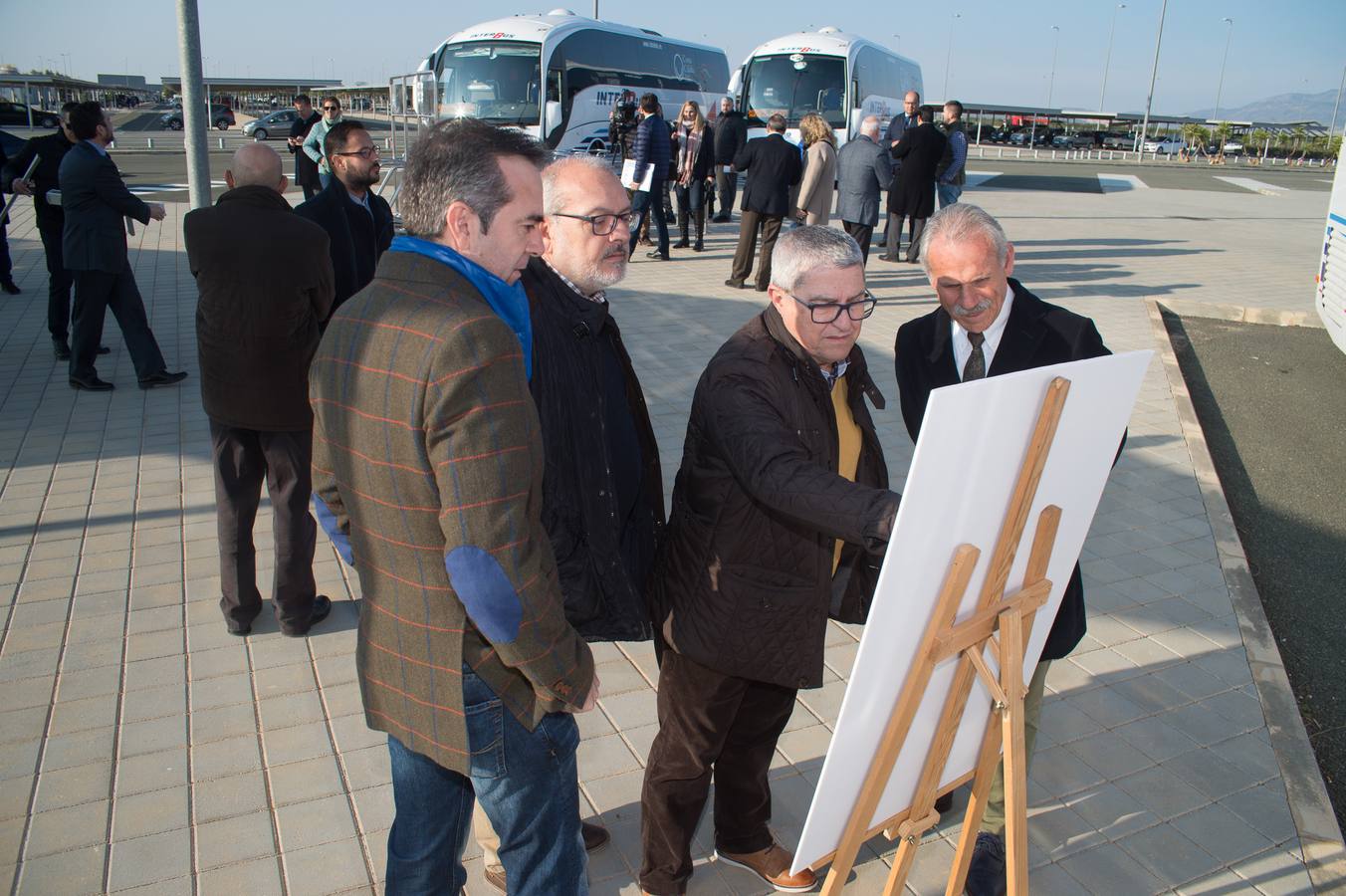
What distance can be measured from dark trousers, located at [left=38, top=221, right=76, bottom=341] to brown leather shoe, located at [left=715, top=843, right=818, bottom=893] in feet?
23.4

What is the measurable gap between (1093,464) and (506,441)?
46.5 inches

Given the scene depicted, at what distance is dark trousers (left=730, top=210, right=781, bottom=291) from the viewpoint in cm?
1072

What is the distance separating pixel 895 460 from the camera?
6.08 metres

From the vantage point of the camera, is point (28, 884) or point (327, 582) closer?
point (28, 884)

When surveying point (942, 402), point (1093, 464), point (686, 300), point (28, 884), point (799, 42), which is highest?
point (799, 42)

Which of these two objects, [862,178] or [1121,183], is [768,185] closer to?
[862,178]

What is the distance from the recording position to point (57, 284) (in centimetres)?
751

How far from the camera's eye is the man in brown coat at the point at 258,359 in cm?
354

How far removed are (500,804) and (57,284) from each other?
24.3 ft

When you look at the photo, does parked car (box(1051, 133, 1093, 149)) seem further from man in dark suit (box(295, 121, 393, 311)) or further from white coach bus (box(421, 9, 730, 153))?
man in dark suit (box(295, 121, 393, 311))

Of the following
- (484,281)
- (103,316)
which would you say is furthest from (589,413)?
(103,316)

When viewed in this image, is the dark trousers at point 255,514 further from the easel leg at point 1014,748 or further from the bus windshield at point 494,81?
the bus windshield at point 494,81

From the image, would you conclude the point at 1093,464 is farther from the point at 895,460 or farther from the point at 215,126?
the point at 215,126

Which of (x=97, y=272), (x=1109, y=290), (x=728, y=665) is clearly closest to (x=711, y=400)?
(x=728, y=665)
